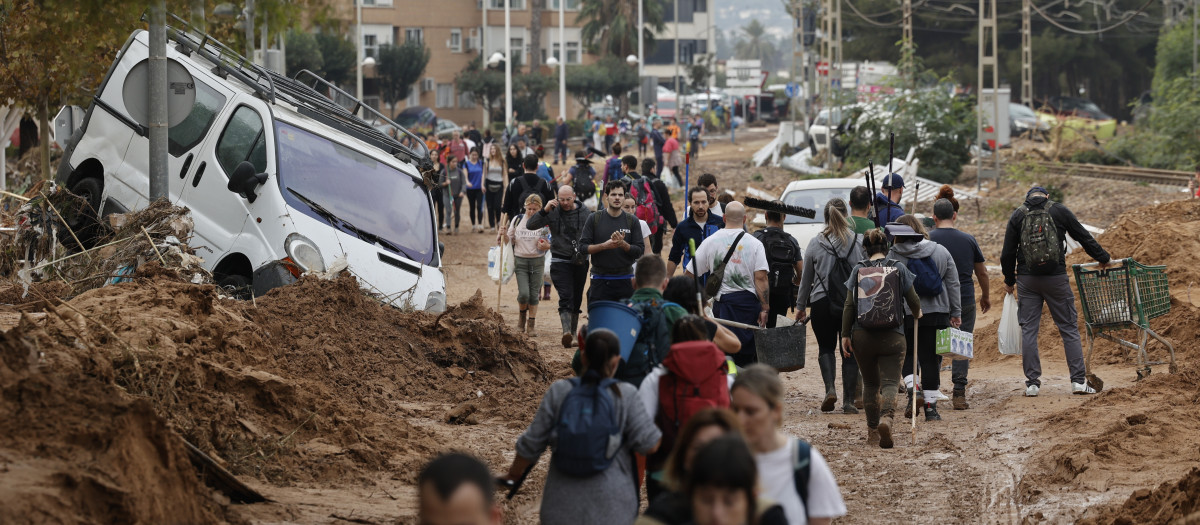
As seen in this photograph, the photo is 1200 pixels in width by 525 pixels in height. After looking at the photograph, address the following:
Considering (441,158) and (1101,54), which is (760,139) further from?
(441,158)

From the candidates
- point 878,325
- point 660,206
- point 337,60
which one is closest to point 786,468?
point 878,325

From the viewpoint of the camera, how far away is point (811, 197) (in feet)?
61.5

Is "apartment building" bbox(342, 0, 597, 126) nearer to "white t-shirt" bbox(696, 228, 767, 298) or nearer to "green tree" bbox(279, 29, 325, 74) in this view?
"green tree" bbox(279, 29, 325, 74)

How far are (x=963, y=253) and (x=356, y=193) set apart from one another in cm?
550

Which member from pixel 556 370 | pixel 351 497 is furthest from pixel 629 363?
pixel 556 370

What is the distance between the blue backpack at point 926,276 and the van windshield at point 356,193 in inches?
192

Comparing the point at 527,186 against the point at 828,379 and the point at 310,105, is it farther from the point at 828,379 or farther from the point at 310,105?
the point at 828,379

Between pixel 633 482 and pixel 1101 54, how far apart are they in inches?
2850

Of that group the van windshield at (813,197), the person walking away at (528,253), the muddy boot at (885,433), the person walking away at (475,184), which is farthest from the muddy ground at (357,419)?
the person walking away at (475,184)

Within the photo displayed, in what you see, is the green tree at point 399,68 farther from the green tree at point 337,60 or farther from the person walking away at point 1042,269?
the person walking away at point 1042,269

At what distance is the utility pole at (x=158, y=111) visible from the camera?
11.9 m

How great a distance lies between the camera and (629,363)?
262 inches

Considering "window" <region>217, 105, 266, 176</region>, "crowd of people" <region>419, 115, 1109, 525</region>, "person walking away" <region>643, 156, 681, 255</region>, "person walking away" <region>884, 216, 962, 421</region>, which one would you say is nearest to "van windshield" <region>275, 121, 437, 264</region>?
"window" <region>217, 105, 266, 176</region>

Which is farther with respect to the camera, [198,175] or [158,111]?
[198,175]
